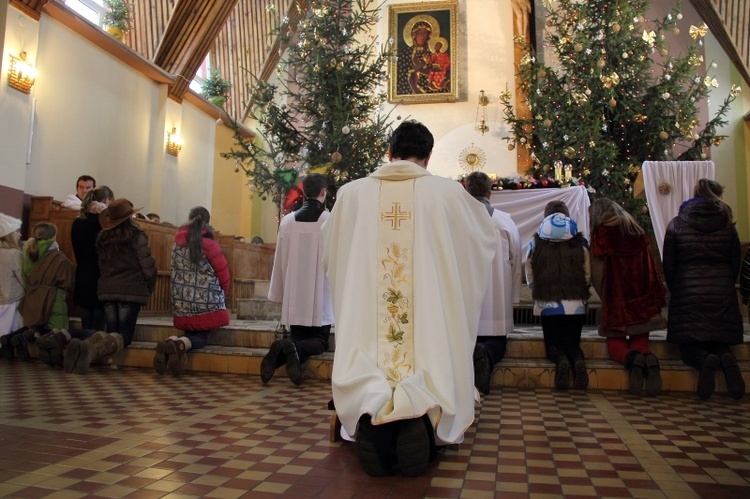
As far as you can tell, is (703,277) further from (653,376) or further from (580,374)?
(580,374)

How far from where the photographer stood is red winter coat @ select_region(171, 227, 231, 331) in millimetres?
4945

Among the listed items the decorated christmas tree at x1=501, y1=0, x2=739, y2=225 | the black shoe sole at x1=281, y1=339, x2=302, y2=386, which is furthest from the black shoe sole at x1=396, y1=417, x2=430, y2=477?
the decorated christmas tree at x1=501, y1=0, x2=739, y2=225

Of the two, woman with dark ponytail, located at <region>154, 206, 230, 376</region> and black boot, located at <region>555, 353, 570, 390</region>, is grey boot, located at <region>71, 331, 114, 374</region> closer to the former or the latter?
woman with dark ponytail, located at <region>154, 206, 230, 376</region>

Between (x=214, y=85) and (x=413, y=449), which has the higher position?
(x=214, y=85)

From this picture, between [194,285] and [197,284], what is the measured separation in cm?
3

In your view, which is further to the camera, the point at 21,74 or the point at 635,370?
the point at 21,74

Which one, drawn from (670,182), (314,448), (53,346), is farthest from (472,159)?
(314,448)

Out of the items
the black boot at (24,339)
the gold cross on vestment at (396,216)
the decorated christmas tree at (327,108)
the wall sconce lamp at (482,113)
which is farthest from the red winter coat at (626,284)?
the wall sconce lamp at (482,113)

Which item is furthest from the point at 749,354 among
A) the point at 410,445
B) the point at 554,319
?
the point at 410,445

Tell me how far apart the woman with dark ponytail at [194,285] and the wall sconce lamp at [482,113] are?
8.68 metres

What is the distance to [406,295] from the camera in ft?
8.90

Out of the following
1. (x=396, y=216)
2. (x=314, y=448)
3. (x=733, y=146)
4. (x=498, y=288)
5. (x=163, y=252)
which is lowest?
(x=314, y=448)

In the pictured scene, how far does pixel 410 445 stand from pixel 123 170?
930cm

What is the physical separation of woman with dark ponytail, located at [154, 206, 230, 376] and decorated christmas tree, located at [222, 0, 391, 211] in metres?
3.26
